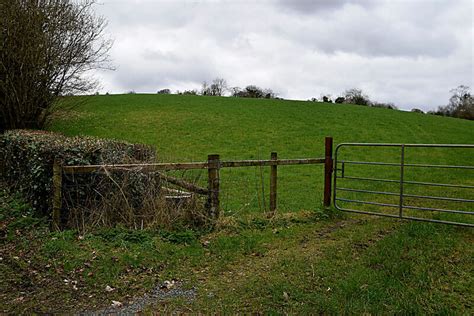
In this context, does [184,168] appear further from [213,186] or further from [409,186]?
[409,186]

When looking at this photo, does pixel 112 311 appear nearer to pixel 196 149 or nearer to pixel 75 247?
pixel 75 247

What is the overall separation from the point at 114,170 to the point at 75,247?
146 centimetres

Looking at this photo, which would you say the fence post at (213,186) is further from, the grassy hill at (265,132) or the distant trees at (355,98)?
the distant trees at (355,98)

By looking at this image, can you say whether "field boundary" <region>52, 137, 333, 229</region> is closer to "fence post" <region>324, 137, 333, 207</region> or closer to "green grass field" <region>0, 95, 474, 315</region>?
"fence post" <region>324, 137, 333, 207</region>

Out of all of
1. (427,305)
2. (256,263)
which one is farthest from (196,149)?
(427,305)

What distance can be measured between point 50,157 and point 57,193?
713 millimetres

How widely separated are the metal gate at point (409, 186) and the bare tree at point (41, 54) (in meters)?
11.6

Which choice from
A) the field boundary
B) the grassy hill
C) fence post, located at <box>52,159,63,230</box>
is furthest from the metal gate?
fence post, located at <box>52,159,63,230</box>

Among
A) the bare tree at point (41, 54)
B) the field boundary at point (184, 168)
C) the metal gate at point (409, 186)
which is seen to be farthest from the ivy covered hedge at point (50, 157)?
the bare tree at point (41, 54)

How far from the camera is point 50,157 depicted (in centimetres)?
645

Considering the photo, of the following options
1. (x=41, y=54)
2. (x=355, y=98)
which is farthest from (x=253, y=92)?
(x=41, y=54)

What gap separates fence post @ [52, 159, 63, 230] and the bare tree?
958 cm

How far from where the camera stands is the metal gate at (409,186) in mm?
7105

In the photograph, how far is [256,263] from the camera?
527cm
